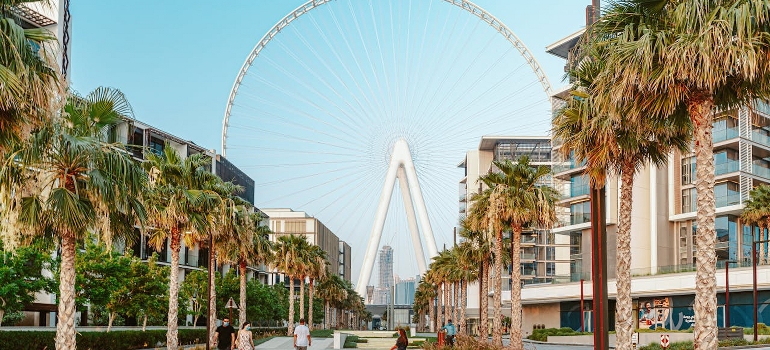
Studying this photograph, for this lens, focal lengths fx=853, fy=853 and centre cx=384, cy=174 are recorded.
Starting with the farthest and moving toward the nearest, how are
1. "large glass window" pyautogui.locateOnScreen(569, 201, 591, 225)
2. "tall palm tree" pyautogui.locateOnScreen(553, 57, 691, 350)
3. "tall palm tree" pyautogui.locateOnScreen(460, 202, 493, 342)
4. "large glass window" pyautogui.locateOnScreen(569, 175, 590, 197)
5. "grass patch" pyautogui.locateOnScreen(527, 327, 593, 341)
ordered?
"large glass window" pyautogui.locateOnScreen(569, 201, 591, 225), "large glass window" pyautogui.locateOnScreen(569, 175, 590, 197), "grass patch" pyautogui.locateOnScreen(527, 327, 593, 341), "tall palm tree" pyautogui.locateOnScreen(460, 202, 493, 342), "tall palm tree" pyautogui.locateOnScreen(553, 57, 691, 350)

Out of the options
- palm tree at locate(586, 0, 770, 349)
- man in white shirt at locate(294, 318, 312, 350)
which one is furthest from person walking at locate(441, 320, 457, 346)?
palm tree at locate(586, 0, 770, 349)

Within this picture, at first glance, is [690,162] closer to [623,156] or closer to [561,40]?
[561,40]

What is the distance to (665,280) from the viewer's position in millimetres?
72688

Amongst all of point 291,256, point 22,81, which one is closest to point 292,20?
point 291,256

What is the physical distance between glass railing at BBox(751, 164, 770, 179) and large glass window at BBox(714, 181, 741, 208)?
2011 millimetres

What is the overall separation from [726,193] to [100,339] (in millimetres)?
53283

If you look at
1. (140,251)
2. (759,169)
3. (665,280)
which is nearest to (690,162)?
(759,169)

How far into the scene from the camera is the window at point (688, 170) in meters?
78.3

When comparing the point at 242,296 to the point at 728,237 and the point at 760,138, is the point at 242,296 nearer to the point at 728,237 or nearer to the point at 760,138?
the point at 728,237

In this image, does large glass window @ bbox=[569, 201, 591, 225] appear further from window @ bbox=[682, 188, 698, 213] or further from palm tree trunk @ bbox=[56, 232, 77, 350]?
palm tree trunk @ bbox=[56, 232, 77, 350]

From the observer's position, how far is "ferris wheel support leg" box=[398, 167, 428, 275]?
3765 inches

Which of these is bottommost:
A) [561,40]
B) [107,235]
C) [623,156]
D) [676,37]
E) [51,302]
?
[51,302]

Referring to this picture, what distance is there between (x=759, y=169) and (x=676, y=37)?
5924 cm

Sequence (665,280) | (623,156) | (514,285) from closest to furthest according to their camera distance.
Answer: (623,156) < (514,285) < (665,280)
